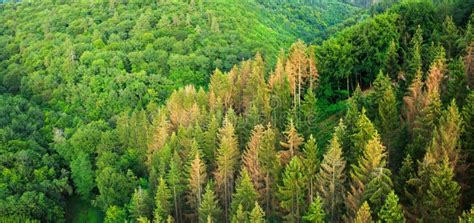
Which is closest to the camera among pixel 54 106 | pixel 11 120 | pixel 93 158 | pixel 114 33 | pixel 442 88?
pixel 442 88

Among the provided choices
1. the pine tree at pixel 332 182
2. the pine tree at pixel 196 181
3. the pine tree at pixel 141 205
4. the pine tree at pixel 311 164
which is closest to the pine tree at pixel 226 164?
the pine tree at pixel 196 181

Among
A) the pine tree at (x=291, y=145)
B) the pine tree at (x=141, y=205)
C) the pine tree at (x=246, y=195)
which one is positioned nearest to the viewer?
the pine tree at (x=246, y=195)

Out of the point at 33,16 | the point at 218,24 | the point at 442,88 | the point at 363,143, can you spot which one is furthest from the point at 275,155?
the point at 33,16

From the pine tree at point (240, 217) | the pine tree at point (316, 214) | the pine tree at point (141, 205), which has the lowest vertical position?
the pine tree at point (141, 205)

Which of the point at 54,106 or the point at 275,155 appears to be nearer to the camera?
the point at 275,155

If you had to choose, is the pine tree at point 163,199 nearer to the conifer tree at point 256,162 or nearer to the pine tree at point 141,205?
the pine tree at point 141,205

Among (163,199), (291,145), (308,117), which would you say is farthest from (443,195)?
(163,199)

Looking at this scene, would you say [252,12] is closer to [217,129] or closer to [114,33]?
[114,33]
